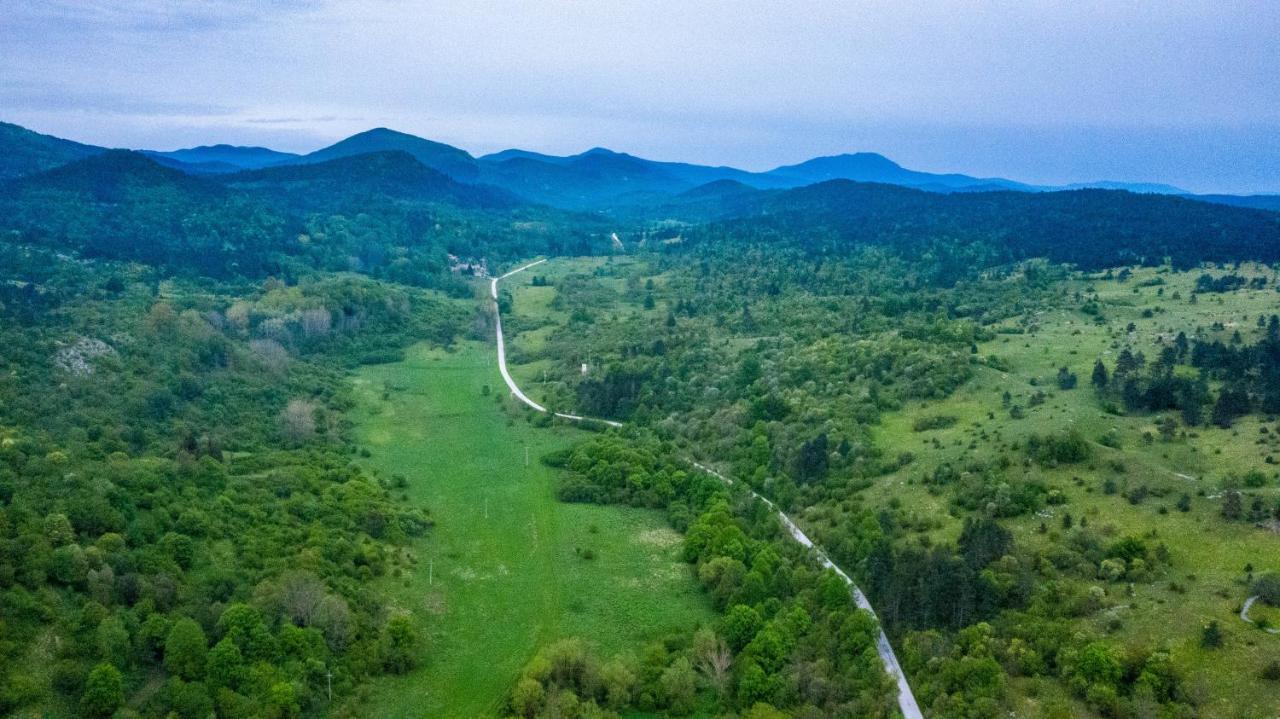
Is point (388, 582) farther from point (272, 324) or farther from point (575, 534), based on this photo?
point (272, 324)

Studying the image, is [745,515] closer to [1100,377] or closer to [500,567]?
[500,567]

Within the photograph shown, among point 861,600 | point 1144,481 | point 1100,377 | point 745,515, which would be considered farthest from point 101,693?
point 1100,377

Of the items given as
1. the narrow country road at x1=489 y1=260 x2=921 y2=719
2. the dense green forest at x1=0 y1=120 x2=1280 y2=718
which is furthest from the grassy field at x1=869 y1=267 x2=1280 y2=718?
the narrow country road at x1=489 y1=260 x2=921 y2=719

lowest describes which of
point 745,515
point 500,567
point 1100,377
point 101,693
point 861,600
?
point 500,567

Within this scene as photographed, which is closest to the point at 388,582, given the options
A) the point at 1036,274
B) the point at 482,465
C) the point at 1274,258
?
the point at 482,465

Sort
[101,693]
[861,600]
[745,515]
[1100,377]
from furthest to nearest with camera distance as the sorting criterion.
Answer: [1100,377] → [745,515] → [861,600] → [101,693]

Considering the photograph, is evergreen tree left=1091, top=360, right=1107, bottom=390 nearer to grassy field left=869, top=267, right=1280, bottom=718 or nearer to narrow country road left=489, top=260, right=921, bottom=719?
grassy field left=869, top=267, right=1280, bottom=718
